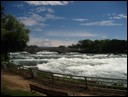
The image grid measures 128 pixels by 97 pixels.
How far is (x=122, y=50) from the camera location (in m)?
192

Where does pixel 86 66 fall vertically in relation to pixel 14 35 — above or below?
below

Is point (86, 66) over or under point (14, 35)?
under

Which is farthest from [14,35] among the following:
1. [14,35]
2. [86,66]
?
[86,66]

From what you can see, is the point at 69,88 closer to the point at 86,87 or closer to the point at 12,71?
the point at 86,87

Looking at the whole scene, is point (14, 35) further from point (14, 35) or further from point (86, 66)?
point (86, 66)

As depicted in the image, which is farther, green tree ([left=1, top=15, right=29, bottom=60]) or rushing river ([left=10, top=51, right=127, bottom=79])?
green tree ([left=1, top=15, right=29, bottom=60])

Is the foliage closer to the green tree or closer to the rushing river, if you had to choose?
the green tree

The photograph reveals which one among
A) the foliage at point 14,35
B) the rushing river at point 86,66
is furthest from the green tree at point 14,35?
the rushing river at point 86,66

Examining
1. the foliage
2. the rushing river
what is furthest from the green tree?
the rushing river

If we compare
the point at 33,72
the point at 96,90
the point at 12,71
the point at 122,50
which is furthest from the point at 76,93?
the point at 122,50

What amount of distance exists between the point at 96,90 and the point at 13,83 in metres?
9.39

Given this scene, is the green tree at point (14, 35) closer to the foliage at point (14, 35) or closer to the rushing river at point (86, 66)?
the foliage at point (14, 35)

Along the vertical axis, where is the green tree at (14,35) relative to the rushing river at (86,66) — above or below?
above

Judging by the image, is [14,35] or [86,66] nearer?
[14,35]
